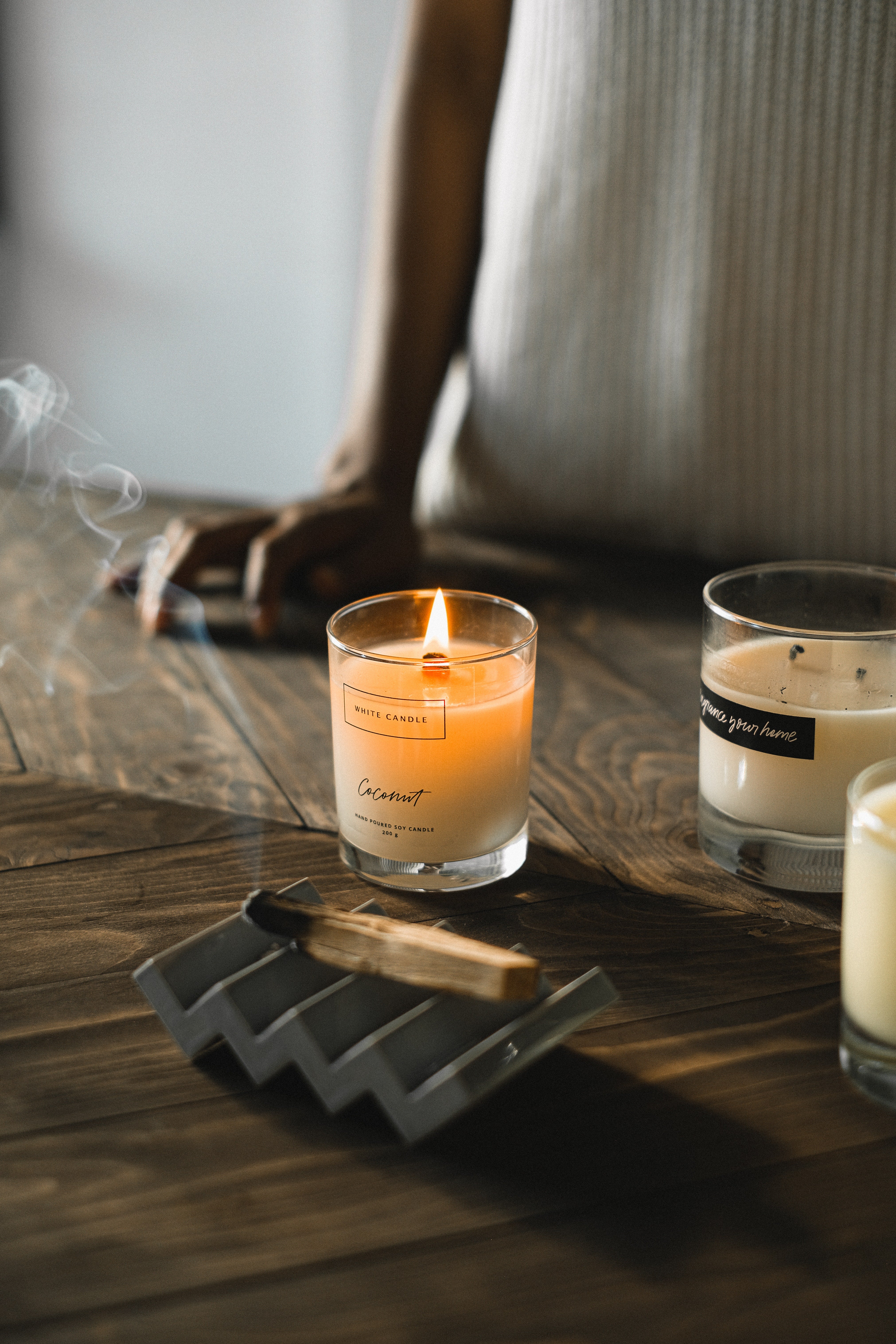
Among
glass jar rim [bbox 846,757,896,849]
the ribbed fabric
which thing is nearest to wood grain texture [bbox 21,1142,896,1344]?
glass jar rim [bbox 846,757,896,849]

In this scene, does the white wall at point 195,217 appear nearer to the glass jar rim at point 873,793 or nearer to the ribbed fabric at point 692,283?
the ribbed fabric at point 692,283

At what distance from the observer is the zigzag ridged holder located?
1.46 feet

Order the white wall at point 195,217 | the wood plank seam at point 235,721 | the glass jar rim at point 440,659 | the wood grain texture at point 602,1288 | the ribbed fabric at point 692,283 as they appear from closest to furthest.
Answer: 1. the wood grain texture at point 602,1288
2. the glass jar rim at point 440,659
3. the wood plank seam at point 235,721
4. the ribbed fabric at point 692,283
5. the white wall at point 195,217

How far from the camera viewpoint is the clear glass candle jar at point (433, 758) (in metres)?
0.59

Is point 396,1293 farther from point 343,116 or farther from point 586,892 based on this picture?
point 343,116

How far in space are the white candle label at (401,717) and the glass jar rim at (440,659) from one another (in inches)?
0.7

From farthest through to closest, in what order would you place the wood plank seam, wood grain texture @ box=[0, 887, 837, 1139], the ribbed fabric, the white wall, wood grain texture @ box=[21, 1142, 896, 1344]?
the white wall, the ribbed fabric, the wood plank seam, wood grain texture @ box=[0, 887, 837, 1139], wood grain texture @ box=[21, 1142, 896, 1344]

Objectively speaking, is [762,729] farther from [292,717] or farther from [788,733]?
[292,717]

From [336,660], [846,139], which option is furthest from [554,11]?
[336,660]

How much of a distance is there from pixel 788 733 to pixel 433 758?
6.8 inches

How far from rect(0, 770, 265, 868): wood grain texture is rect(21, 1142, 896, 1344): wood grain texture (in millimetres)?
322

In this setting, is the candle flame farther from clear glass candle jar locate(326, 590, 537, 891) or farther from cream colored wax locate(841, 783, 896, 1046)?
cream colored wax locate(841, 783, 896, 1046)

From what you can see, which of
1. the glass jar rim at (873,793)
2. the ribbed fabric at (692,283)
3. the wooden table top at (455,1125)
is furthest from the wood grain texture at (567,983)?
the ribbed fabric at (692,283)

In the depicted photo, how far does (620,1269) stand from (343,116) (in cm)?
244
